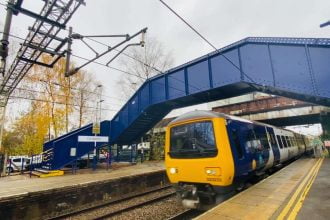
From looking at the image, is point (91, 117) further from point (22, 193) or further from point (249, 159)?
point (249, 159)

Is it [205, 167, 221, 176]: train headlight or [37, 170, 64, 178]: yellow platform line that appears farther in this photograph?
[37, 170, 64, 178]: yellow platform line

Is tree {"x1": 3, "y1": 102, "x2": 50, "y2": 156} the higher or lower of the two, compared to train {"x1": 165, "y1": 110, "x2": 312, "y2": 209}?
higher

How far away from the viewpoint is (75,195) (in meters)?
8.66

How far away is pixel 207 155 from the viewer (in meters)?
6.25

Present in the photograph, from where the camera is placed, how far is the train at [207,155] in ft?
19.9

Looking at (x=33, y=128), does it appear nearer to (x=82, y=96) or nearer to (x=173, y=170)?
(x=82, y=96)

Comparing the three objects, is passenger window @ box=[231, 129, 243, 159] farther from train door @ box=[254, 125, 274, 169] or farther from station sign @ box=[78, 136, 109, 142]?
station sign @ box=[78, 136, 109, 142]

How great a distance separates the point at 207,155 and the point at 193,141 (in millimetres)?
684

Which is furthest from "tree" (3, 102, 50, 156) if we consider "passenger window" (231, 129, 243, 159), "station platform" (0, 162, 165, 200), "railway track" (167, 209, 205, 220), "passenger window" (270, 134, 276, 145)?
"passenger window" (231, 129, 243, 159)

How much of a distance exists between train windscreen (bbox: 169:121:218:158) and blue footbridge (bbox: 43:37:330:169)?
5.05 meters

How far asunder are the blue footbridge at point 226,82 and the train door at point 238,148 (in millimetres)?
3972

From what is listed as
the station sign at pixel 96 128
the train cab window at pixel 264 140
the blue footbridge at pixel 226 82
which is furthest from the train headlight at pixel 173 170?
the station sign at pixel 96 128

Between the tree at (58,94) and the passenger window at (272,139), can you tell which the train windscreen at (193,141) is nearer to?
the passenger window at (272,139)

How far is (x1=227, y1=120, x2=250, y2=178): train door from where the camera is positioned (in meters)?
6.41
